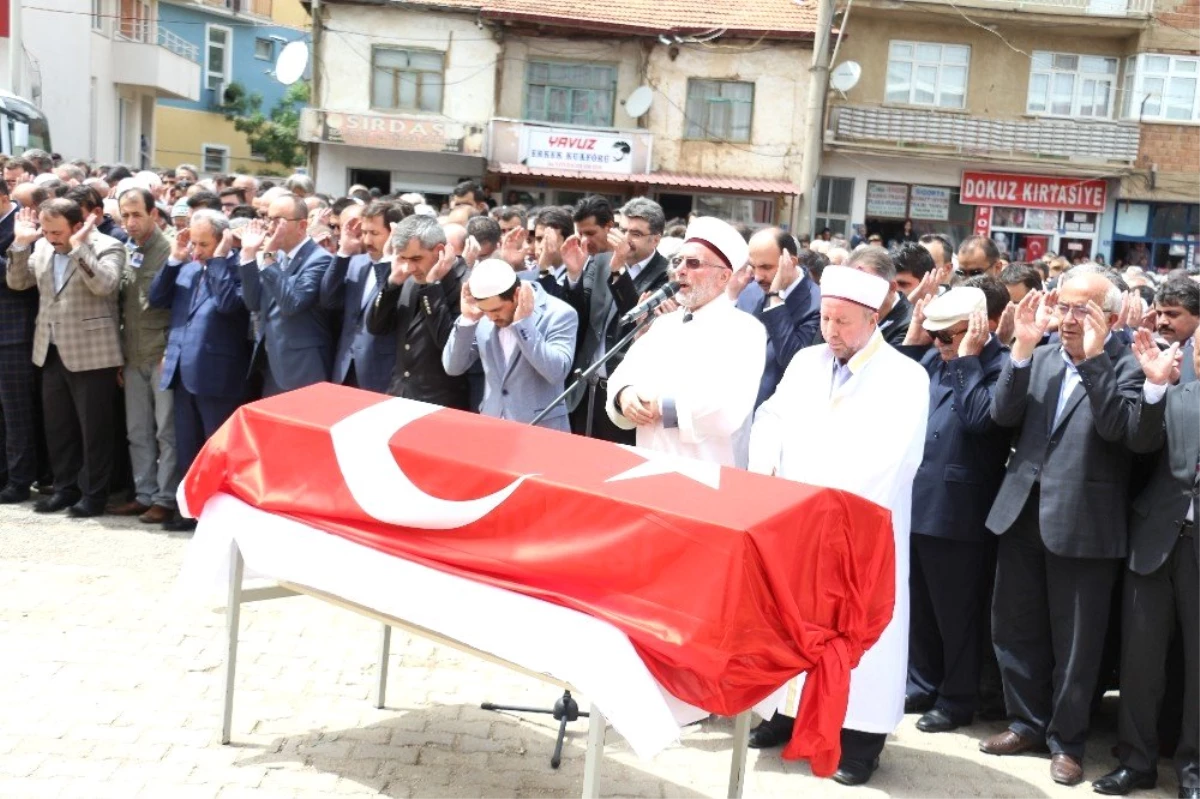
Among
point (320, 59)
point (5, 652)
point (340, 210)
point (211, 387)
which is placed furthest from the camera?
point (320, 59)

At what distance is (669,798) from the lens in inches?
197

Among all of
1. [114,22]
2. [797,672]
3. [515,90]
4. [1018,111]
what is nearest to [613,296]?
[797,672]

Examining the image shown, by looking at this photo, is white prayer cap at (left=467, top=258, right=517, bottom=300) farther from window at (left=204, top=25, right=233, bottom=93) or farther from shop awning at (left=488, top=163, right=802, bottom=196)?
window at (left=204, top=25, right=233, bottom=93)

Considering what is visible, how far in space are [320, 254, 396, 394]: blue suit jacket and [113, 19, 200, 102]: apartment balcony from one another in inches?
1155

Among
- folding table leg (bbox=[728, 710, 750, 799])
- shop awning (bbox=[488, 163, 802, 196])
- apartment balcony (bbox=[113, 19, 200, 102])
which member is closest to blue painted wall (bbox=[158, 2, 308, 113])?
apartment balcony (bbox=[113, 19, 200, 102])

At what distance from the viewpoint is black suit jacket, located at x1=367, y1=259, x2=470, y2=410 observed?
284 inches

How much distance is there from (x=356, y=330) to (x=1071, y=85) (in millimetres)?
27551

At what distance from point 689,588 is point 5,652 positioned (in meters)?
3.86

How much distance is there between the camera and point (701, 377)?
5340 millimetres

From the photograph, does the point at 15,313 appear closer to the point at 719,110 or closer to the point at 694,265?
the point at 694,265

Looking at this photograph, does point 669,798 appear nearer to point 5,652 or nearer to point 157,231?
point 5,652

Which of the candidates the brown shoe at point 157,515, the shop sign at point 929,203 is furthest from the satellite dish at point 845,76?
the brown shoe at point 157,515

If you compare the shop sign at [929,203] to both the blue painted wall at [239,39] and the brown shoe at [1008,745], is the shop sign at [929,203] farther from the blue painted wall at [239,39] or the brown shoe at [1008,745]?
the brown shoe at [1008,745]

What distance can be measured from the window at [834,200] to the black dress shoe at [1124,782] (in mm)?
26745
